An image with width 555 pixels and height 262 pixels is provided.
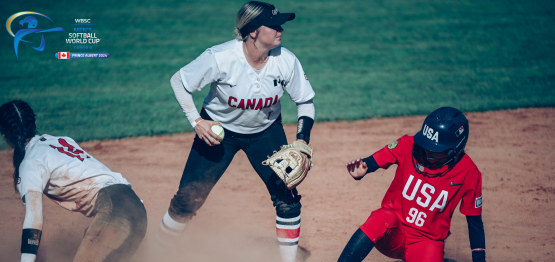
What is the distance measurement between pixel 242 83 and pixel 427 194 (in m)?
1.64

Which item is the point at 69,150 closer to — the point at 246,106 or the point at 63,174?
the point at 63,174

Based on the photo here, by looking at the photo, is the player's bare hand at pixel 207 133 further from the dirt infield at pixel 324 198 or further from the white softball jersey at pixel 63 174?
the dirt infield at pixel 324 198

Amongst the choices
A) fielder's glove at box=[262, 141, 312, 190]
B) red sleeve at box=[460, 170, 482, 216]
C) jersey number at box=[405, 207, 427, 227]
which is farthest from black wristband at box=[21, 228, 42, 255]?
red sleeve at box=[460, 170, 482, 216]

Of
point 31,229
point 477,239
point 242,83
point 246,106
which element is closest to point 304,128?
point 246,106

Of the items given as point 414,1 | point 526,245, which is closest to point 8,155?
point 526,245

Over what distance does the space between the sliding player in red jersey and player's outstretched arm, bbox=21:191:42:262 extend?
2.14m

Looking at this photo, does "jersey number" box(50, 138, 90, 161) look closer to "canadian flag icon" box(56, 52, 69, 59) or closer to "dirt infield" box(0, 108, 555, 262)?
"dirt infield" box(0, 108, 555, 262)

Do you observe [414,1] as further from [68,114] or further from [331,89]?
[68,114]

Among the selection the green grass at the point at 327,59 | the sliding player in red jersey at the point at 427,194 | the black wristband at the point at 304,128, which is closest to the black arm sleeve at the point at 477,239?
the sliding player in red jersey at the point at 427,194

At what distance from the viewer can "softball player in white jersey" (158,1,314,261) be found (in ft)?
11.7

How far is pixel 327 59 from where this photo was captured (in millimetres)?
10938

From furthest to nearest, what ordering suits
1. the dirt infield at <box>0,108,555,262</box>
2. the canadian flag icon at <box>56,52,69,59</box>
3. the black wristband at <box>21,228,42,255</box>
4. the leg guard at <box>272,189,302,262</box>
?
the canadian flag icon at <box>56,52,69,59</box>
the dirt infield at <box>0,108,555,262</box>
the leg guard at <box>272,189,302,262</box>
the black wristband at <box>21,228,42,255</box>

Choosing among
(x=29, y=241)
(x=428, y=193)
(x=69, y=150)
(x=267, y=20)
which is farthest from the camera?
(x=69, y=150)

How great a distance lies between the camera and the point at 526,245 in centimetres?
443
